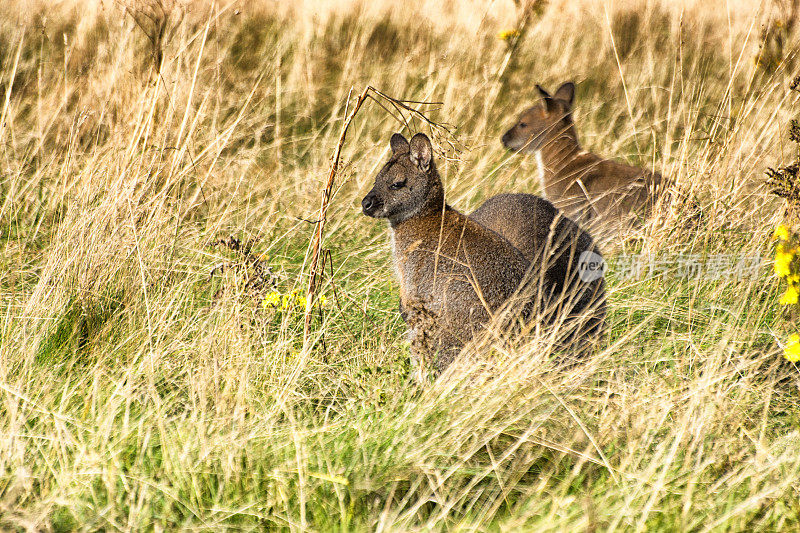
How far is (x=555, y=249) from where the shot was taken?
3930 millimetres

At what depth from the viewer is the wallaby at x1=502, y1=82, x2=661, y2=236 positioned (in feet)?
18.3

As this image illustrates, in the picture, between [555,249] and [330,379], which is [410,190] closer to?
[555,249]

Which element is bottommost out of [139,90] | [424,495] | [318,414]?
[318,414]

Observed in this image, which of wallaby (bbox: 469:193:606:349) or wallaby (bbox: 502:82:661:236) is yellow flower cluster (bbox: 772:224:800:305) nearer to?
wallaby (bbox: 469:193:606:349)

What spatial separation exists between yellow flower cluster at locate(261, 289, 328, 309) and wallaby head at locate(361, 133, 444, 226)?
44 centimetres

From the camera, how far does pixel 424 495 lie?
259 cm

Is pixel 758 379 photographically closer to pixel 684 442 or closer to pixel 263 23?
pixel 684 442

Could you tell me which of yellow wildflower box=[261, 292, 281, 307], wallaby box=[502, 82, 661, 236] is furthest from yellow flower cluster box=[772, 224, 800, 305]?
yellow wildflower box=[261, 292, 281, 307]

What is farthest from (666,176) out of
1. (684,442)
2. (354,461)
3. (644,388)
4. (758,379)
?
(354,461)

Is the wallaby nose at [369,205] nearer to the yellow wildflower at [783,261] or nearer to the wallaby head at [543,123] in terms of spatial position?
the yellow wildflower at [783,261]

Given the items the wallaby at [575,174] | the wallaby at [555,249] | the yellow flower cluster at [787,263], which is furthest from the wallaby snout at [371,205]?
the wallaby at [575,174]

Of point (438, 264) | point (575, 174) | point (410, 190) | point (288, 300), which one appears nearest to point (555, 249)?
point (438, 264)

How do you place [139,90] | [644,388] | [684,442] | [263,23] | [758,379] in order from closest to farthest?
[684,442] < [644,388] < [758,379] < [139,90] < [263,23]

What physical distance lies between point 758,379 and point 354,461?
5.67ft
